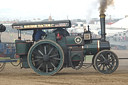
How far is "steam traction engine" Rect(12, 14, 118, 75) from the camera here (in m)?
10.0

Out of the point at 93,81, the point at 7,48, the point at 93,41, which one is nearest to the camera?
the point at 93,81

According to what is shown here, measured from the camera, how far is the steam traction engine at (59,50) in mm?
10018

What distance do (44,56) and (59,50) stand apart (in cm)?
65

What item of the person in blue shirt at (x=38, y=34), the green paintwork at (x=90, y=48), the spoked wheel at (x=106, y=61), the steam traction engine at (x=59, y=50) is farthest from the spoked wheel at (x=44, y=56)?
the spoked wheel at (x=106, y=61)

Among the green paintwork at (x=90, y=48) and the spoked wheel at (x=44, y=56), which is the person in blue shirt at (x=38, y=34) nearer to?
the spoked wheel at (x=44, y=56)

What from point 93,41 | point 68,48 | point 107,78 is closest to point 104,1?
point 93,41

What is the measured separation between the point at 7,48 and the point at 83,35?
11.7 metres

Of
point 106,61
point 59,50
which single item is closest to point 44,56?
point 59,50

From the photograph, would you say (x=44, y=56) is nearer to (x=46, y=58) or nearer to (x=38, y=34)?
(x=46, y=58)

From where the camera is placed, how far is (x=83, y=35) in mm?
10469

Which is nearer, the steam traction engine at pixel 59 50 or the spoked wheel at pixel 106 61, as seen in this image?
the steam traction engine at pixel 59 50

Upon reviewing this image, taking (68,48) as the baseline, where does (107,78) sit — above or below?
below

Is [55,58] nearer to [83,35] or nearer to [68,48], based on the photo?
[68,48]

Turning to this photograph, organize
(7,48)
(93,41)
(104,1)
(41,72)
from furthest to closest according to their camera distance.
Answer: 1. (7,48)
2. (104,1)
3. (93,41)
4. (41,72)
